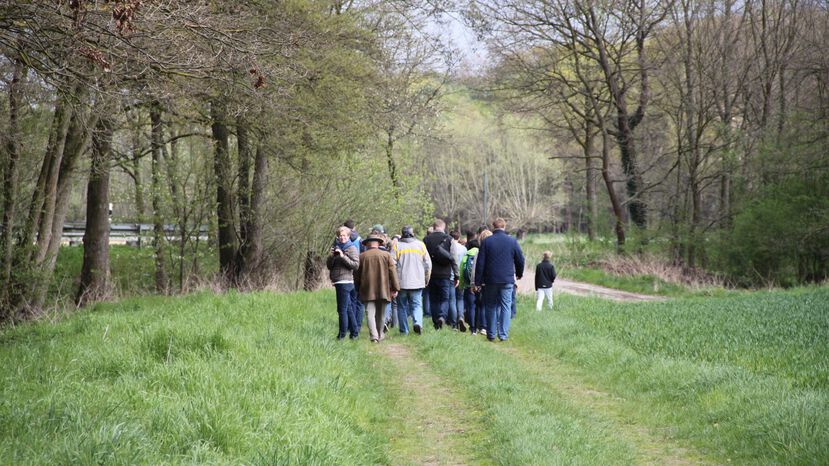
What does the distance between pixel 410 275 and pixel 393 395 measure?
5095mm

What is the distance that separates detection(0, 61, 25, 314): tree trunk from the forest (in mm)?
55

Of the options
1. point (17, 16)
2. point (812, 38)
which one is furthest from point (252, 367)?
point (812, 38)

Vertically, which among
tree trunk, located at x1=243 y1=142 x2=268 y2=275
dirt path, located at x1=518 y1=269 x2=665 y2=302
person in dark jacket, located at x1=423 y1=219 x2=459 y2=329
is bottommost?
dirt path, located at x1=518 y1=269 x2=665 y2=302

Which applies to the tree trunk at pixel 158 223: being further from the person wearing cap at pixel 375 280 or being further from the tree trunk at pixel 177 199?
the person wearing cap at pixel 375 280

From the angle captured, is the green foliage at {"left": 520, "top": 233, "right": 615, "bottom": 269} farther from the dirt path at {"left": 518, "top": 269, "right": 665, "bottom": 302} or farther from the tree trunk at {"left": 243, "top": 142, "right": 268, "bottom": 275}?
the tree trunk at {"left": 243, "top": 142, "right": 268, "bottom": 275}

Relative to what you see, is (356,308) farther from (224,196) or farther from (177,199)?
(177,199)

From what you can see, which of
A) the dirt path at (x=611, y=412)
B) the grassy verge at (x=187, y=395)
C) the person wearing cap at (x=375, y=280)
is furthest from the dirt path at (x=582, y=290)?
the grassy verge at (x=187, y=395)

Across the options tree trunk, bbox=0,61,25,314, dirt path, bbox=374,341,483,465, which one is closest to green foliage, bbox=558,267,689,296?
dirt path, bbox=374,341,483,465

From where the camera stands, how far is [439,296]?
14.8 meters

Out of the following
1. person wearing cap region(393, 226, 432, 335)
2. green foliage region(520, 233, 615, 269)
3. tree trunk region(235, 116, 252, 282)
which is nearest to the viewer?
person wearing cap region(393, 226, 432, 335)

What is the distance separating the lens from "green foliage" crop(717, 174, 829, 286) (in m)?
26.9

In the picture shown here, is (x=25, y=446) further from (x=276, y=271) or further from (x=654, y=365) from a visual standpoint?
(x=276, y=271)

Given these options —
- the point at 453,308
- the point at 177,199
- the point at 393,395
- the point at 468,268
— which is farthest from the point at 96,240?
the point at 393,395

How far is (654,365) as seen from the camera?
996 centimetres
